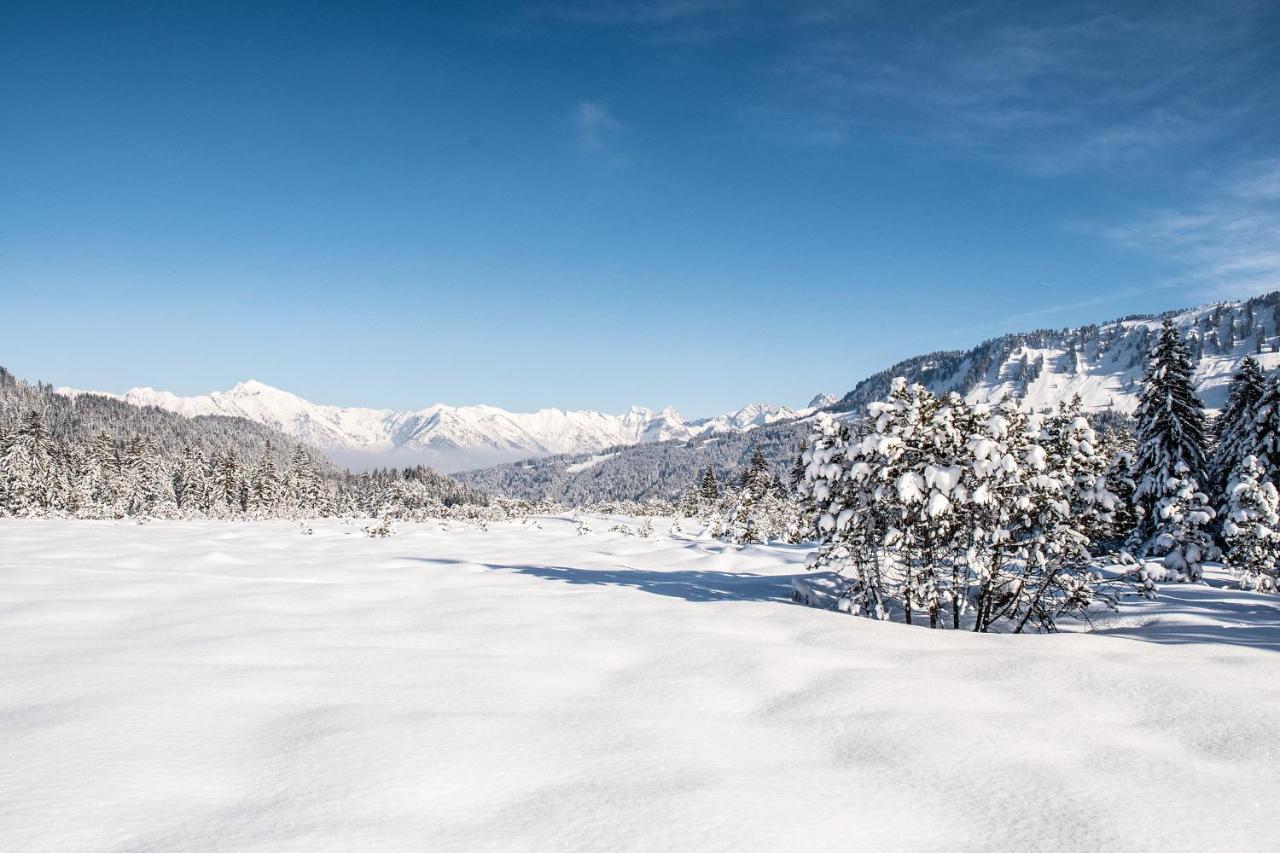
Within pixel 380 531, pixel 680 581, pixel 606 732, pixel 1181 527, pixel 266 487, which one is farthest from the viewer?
pixel 266 487

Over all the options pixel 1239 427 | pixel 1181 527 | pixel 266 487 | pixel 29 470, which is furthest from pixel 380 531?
pixel 266 487

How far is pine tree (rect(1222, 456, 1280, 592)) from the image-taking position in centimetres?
2544

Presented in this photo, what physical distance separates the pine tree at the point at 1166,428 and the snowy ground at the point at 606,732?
969 inches

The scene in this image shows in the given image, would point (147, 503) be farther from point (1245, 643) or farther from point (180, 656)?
point (1245, 643)

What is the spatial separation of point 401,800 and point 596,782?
1051 millimetres

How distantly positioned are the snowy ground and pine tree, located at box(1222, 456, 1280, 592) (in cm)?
2211

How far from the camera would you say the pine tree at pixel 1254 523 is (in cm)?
2544

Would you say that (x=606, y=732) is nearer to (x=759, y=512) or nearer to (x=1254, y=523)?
(x=1254, y=523)

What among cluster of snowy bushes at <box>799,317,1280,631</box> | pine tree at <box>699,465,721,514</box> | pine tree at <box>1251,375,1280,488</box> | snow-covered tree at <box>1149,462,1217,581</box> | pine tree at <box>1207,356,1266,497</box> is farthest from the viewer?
pine tree at <box>699,465,721,514</box>

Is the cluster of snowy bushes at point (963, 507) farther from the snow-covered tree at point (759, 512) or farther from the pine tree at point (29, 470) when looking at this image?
the pine tree at point (29, 470)

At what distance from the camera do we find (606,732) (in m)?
4.65

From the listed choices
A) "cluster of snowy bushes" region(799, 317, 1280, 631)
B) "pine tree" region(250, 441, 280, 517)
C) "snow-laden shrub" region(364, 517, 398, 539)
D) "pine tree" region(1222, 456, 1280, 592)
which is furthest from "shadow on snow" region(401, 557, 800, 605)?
"pine tree" region(250, 441, 280, 517)

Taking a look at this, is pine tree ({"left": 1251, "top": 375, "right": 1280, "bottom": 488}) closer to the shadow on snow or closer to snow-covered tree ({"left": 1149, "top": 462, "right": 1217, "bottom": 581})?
snow-covered tree ({"left": 1149, "top": 462, "right": 1217, "bottom": 581})

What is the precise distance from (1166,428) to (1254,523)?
5.57 metres
